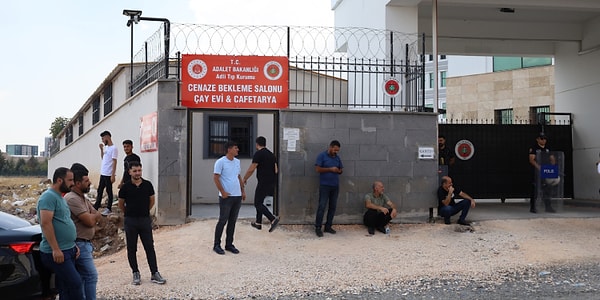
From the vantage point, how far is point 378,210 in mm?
9906

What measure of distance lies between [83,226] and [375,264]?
4314 mm

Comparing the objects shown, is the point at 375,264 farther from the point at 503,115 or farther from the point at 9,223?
the point at 503,115

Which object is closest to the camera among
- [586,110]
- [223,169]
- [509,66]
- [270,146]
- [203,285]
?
[203,285]

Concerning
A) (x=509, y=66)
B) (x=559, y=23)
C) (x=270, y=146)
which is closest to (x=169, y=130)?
(x=270, y=146)

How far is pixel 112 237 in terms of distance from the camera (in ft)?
32.4

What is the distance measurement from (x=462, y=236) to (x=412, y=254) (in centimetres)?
157

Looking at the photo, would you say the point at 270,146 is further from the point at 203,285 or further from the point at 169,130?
the point at 203,285

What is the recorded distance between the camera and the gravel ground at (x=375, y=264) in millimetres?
6844

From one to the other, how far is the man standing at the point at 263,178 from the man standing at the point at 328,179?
0.77 m

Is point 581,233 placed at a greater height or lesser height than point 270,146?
lesser

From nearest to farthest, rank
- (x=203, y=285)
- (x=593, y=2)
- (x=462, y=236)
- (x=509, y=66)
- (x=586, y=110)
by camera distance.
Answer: (x=203, y=285)
(x=462, y=236)
(x=593, y=2)
(x=586, y=110)
(x=509, y=66)

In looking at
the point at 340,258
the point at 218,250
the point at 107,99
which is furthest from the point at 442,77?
the point at 218,250

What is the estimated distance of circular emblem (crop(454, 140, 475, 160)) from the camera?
14.1 metres

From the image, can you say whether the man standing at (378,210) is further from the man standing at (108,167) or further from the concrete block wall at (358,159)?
the man standing at (108,167)
